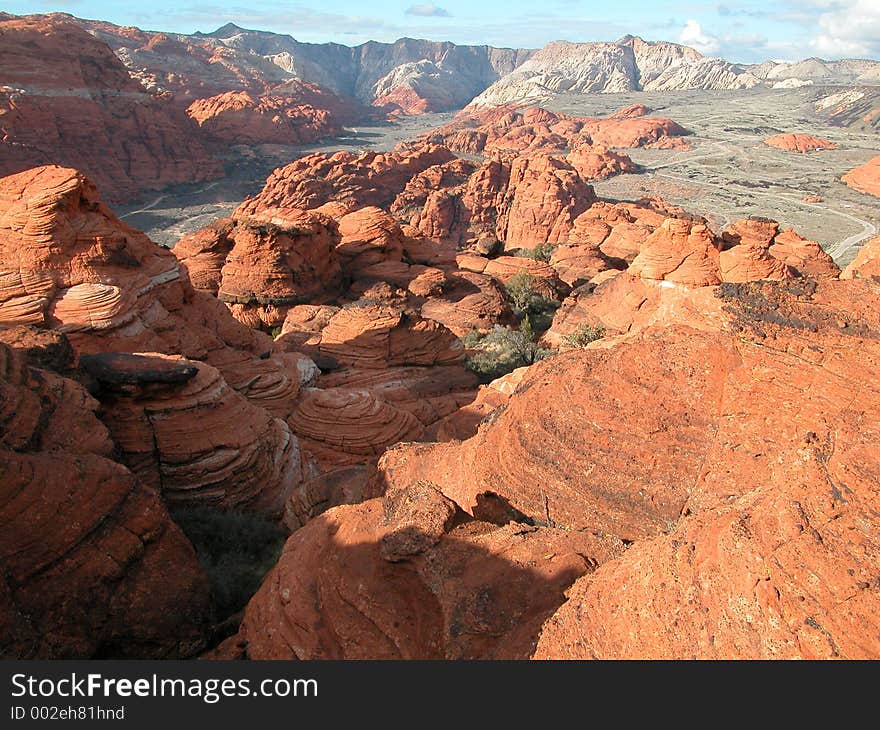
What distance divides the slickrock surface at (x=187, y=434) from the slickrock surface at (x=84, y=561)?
75.0 inches

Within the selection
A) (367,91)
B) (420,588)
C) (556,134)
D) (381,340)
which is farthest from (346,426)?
(367,91)

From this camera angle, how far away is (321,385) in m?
14.8

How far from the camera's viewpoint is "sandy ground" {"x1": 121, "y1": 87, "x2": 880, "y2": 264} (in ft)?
163

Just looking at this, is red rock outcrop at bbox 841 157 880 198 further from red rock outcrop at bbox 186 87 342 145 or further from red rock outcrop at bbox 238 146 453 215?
red rock outcrop at bbox 186 87 342 145

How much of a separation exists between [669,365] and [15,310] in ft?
38.2

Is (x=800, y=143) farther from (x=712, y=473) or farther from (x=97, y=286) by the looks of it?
(x=712, y=473)

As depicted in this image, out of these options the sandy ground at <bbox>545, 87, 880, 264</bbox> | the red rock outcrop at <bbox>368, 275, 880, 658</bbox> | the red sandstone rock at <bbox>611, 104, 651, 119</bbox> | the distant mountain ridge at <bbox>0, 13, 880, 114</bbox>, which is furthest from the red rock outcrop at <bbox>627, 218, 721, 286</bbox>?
the red sandstone rock at <bbox>611, 104, 651, 119</bbox>

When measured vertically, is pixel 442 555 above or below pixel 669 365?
below

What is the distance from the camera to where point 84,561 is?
5285 mm

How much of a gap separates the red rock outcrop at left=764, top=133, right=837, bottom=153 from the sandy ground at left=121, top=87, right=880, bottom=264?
1.86 meters

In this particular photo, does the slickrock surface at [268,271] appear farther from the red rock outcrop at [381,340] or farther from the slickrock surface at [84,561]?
the slickrock surface at [84,561]

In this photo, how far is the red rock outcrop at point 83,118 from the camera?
5056cm

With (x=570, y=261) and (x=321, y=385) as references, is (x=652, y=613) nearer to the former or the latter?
(x=321, y=385)

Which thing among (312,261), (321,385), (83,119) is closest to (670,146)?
(83,119)
